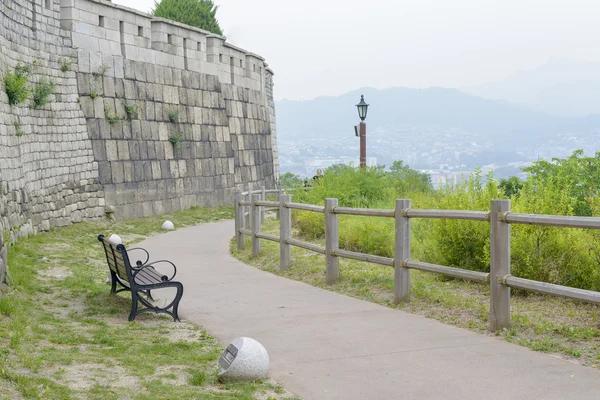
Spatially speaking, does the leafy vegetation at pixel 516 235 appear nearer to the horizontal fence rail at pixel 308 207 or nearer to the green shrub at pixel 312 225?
the green shrub at pixel 312 225

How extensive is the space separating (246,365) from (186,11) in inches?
1569

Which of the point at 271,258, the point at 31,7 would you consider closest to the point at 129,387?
the point at 271,258

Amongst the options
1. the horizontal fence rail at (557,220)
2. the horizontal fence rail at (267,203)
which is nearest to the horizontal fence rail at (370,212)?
the horizontal fence rail at (557,220)

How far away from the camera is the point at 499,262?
7285 millimetres

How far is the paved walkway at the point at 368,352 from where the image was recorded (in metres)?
5.65

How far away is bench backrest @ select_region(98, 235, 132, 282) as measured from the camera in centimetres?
820

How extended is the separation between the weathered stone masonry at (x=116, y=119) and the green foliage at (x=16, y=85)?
0.14 m

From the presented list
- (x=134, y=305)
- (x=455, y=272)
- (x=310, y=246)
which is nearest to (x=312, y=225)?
(x=310, y=246)

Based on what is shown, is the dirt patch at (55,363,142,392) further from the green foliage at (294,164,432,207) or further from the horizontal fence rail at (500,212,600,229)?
the green foliage at (294,164,432,207)

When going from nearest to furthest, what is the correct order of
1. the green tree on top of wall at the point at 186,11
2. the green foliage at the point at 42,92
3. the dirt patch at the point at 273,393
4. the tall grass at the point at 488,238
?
1. the dirt patch at the point at 273,393
2. the tall grass at the point at 488,238
3. the green foliage at the point at 42,92
4. the green tree on top of wall at the point at 186,11

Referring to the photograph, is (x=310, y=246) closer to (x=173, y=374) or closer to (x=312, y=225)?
(x=173, y=374)

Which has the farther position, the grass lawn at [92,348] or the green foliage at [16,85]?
the green foliage at [16,85]

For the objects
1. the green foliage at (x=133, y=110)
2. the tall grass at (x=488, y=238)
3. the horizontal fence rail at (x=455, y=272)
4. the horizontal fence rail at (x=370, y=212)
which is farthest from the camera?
the green foliage at (x=133, y=110)

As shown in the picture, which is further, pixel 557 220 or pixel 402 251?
pixel 402 251
